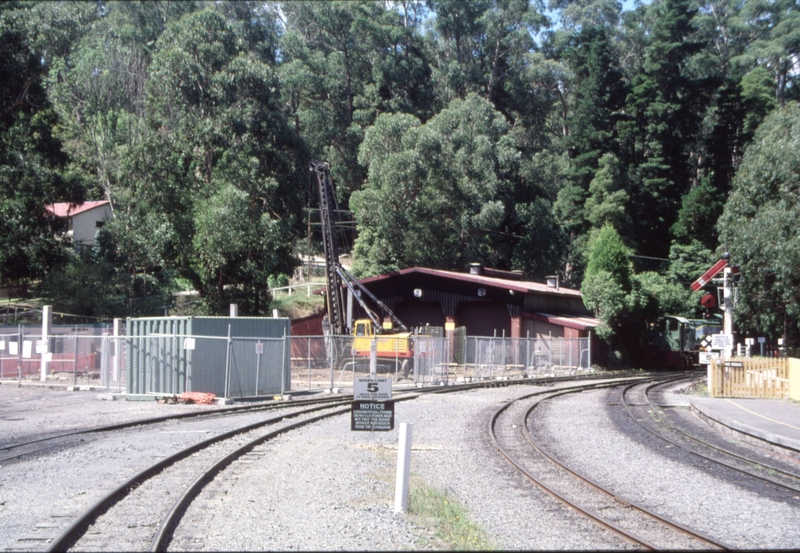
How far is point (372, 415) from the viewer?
10.8 m

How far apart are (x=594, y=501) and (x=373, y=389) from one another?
10.9 feet

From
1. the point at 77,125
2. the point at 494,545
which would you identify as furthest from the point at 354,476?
the point at 77,125

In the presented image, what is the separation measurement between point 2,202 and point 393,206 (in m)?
23.1

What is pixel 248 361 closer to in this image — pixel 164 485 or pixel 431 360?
pixel 431 360

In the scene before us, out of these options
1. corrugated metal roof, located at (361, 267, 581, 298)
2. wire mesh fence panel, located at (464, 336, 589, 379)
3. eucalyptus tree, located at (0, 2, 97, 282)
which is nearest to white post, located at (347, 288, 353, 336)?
wire mesh fence panel, located at (464, 336, 589, 379)

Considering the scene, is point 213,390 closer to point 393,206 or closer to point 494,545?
point 494,545

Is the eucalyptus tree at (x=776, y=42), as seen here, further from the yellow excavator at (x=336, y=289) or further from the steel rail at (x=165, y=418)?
the steel rail at (x=165, y=418)

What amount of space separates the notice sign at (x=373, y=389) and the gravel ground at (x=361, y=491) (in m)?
1.34

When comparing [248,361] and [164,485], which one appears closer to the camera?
[164,485]

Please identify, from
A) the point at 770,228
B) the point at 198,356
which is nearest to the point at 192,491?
the point at 198,356

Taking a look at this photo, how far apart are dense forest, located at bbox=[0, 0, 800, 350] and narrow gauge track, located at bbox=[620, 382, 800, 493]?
1579 centimetres

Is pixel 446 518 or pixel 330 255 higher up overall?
pixel 330 255

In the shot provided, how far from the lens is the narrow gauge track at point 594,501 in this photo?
29.1 feet

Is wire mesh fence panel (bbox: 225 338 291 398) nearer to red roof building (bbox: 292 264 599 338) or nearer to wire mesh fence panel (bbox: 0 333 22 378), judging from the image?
wire mesh fence panel (bbox: 0 333 22 378)
